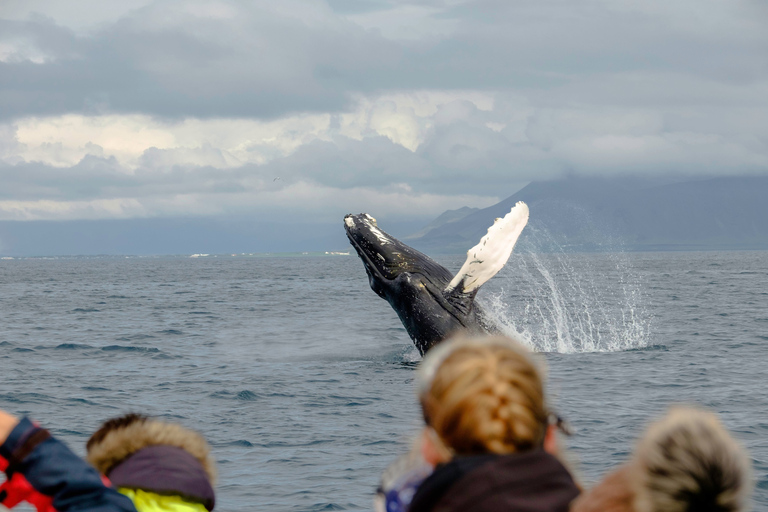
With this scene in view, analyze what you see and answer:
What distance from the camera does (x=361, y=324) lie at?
23.9 metres

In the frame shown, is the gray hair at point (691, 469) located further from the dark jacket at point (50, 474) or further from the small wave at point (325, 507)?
the small wave at point (325, 507)

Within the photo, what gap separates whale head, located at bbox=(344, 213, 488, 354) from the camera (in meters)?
9.47

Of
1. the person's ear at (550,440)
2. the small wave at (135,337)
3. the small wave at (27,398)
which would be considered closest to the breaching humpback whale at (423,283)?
the small wave at (27,398)

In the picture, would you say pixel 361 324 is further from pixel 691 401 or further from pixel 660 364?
pixel 691 401

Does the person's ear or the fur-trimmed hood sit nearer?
the person's ear

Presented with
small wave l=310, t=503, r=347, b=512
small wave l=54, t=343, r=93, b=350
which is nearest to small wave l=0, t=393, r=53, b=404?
small wave l=310, t=503, r=347, b=512

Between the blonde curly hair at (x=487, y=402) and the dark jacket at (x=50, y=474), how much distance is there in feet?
2.64

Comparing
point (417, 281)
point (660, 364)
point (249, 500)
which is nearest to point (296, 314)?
point (660, 364)

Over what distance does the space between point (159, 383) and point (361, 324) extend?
37.6 feet

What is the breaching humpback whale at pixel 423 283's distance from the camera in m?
8.97

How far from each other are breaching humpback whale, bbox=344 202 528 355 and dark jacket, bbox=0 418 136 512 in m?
6.87

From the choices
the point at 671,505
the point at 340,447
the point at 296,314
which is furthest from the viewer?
the point at 296,314

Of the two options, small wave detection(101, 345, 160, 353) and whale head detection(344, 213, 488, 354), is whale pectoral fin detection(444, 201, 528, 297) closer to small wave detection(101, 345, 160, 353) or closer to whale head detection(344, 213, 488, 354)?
whale head detection(344, 213, 488, 354)

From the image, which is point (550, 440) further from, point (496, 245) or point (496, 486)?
point (496, 245)
